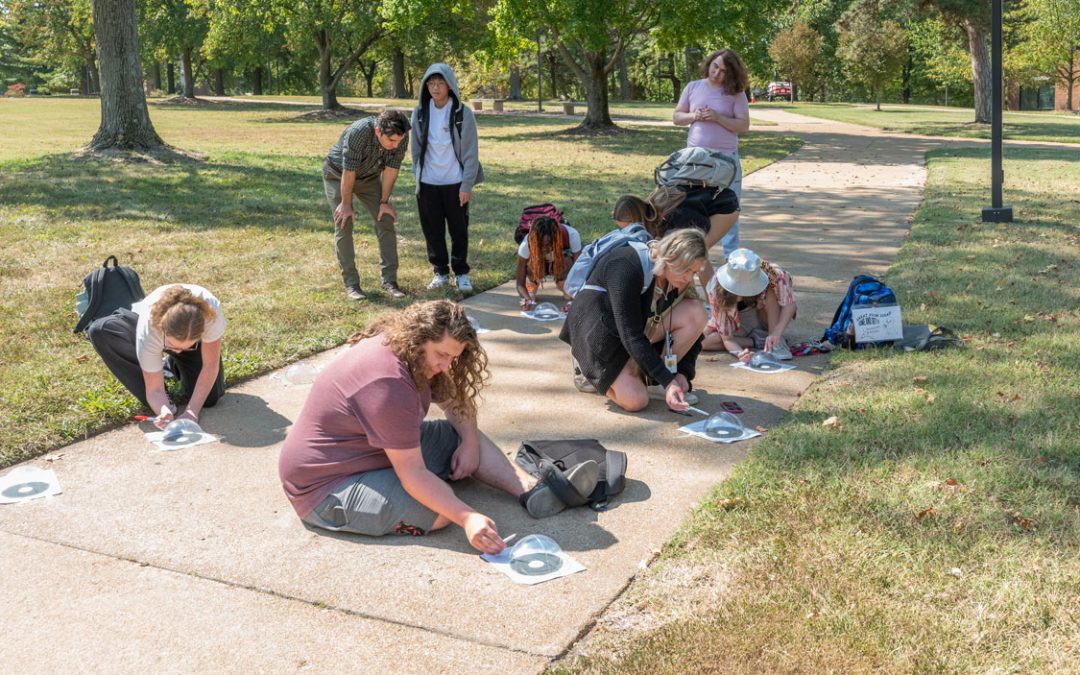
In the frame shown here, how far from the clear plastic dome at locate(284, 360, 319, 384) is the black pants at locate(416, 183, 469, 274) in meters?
2.14

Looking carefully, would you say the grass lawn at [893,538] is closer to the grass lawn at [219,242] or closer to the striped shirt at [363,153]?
the grass lawn at [219,242]

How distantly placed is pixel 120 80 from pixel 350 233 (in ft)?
34.3

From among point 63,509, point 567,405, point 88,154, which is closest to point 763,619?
point 567,405

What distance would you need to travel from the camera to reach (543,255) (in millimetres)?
7648

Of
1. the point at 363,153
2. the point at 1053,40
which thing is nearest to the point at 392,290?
the point at 363,153

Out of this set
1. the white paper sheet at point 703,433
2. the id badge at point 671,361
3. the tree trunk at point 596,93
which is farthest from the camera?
the tree trunk at point 596,93

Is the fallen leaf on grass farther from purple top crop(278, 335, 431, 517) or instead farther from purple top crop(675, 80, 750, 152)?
purple top crop(675, 80, 750, 152)

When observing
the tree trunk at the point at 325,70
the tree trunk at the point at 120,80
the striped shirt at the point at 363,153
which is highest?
the tree trunk at the point at 325,70

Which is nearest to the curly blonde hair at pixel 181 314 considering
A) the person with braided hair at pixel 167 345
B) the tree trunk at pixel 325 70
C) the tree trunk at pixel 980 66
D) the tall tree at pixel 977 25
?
the person with braided hair at pixel 167 345

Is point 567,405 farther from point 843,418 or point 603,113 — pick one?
point 603,113

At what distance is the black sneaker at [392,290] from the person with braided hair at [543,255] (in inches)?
37.8

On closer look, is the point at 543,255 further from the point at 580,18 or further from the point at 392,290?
the point at 580,18

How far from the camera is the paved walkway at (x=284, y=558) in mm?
3215

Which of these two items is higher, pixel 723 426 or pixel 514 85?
pixel 514 85
